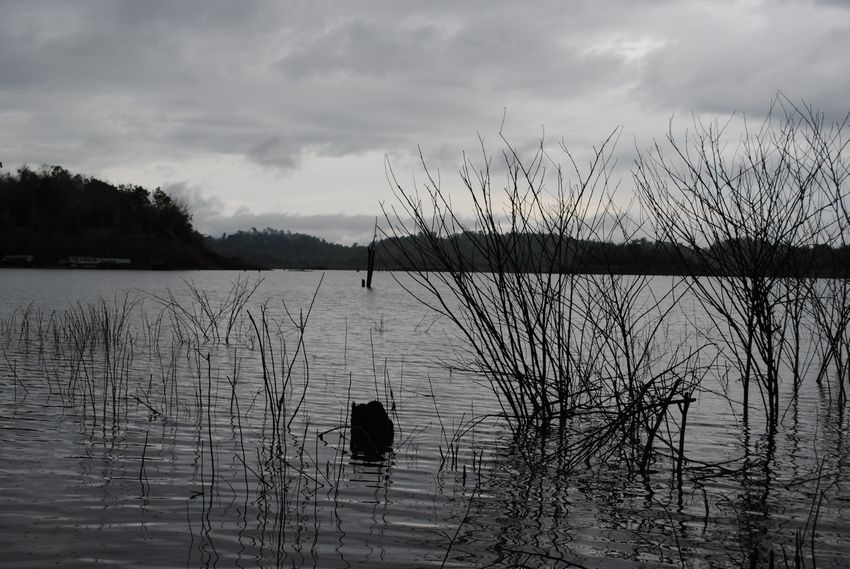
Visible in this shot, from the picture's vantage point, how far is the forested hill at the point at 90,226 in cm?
12347

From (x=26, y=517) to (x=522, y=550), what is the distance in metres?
3.67

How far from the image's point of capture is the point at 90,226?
139 m

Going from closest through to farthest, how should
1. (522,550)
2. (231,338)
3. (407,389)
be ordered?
(522,550) → (407,389) → (231,338)

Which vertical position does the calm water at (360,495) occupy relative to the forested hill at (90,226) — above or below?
below

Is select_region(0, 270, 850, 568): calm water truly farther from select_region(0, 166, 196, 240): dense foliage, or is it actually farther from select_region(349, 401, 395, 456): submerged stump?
select_region(0, 166, 196, 240): dense foliage

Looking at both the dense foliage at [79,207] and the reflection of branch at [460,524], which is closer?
the reflection of branch at [460,524]

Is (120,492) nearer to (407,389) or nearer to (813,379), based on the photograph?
(407,389)

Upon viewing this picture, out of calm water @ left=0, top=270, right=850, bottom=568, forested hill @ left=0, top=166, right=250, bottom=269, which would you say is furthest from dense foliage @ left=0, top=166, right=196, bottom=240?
calm water @ left=0, top=270, right=850, bottom=568

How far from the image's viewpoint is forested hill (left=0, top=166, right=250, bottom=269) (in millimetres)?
123475

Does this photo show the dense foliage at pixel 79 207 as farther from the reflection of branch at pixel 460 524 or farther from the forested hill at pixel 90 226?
the reflection of branch at pixel 460 524

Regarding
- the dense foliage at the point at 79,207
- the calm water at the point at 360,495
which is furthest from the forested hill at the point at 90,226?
the calm water at the point at 360,495

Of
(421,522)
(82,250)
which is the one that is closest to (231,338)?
(421,522)

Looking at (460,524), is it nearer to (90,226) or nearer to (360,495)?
(360,495)

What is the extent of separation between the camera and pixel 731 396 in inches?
552
